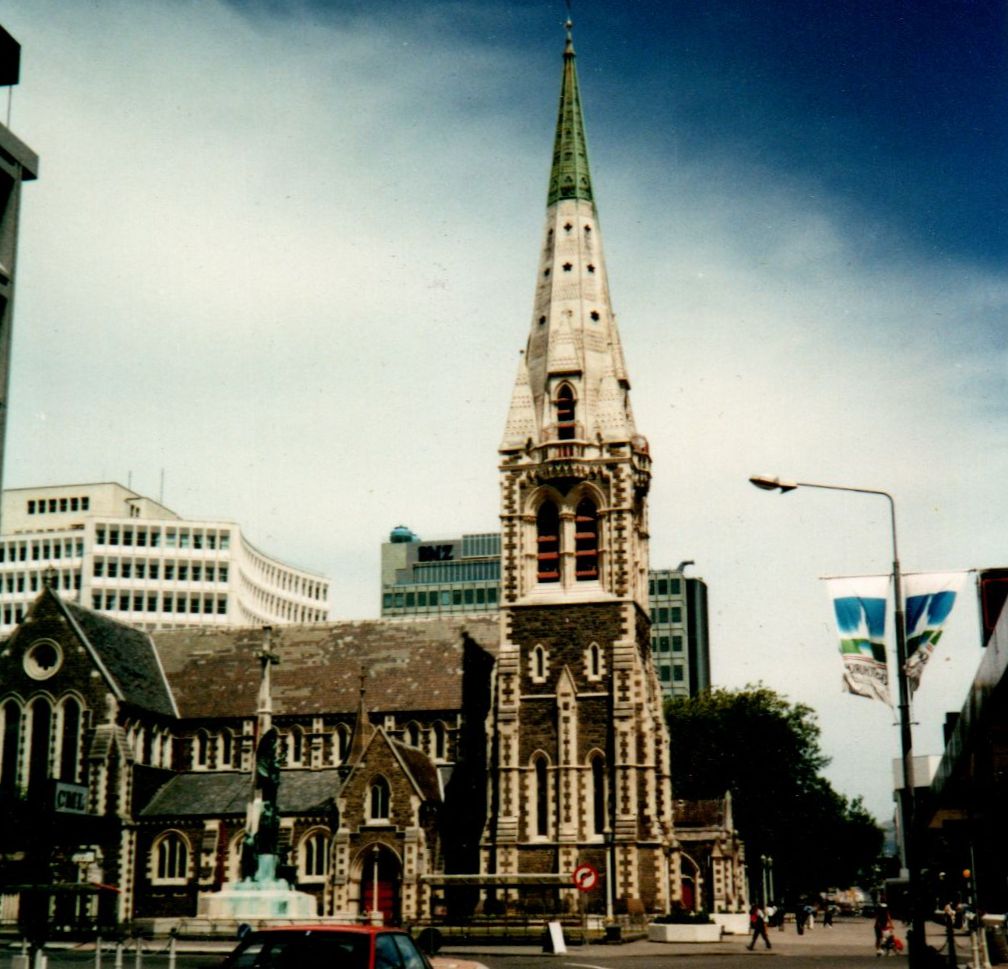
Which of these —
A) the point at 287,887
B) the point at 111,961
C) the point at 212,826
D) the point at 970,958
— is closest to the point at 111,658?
the point at 212,826

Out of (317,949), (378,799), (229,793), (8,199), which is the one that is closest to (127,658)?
(229,793)


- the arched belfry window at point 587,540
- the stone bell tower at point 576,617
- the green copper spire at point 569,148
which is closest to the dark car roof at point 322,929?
the stone bell tower at point 576,617

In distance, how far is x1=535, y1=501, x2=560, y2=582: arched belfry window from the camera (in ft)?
191

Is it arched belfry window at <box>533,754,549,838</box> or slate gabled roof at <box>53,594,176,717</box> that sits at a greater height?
slate gabled roof at <box>53,594,176,717</box>

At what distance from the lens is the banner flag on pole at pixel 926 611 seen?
21719 mm

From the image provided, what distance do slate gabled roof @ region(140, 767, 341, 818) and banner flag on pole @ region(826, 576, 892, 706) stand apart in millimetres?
39267

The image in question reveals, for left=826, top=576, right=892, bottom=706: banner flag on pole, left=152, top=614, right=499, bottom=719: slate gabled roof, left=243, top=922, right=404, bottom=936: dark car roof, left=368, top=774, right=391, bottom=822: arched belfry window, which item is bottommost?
left=243, top=922, right=404, bottom=936: dark car roof

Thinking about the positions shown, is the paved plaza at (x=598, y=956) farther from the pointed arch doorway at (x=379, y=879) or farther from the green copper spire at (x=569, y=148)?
the green copper spire at (x=569, y=148)

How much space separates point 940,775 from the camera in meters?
32.1

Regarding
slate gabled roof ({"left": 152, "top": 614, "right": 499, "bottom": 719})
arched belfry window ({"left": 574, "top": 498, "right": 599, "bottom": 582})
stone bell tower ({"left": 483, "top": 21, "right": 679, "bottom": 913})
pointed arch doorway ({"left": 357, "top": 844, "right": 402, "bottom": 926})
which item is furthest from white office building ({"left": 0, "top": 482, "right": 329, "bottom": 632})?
arched belfry window ({"left": 574, "top": 498, "right": 599, "bottom": 582})

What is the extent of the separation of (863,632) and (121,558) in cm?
11141

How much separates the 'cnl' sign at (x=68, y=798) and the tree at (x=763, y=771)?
63583 millimetres

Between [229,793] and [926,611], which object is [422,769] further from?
[926,611]

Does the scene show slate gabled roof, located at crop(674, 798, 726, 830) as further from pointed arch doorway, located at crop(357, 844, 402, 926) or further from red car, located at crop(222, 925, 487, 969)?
red car, located at crop(222, 925, 487, 969)
